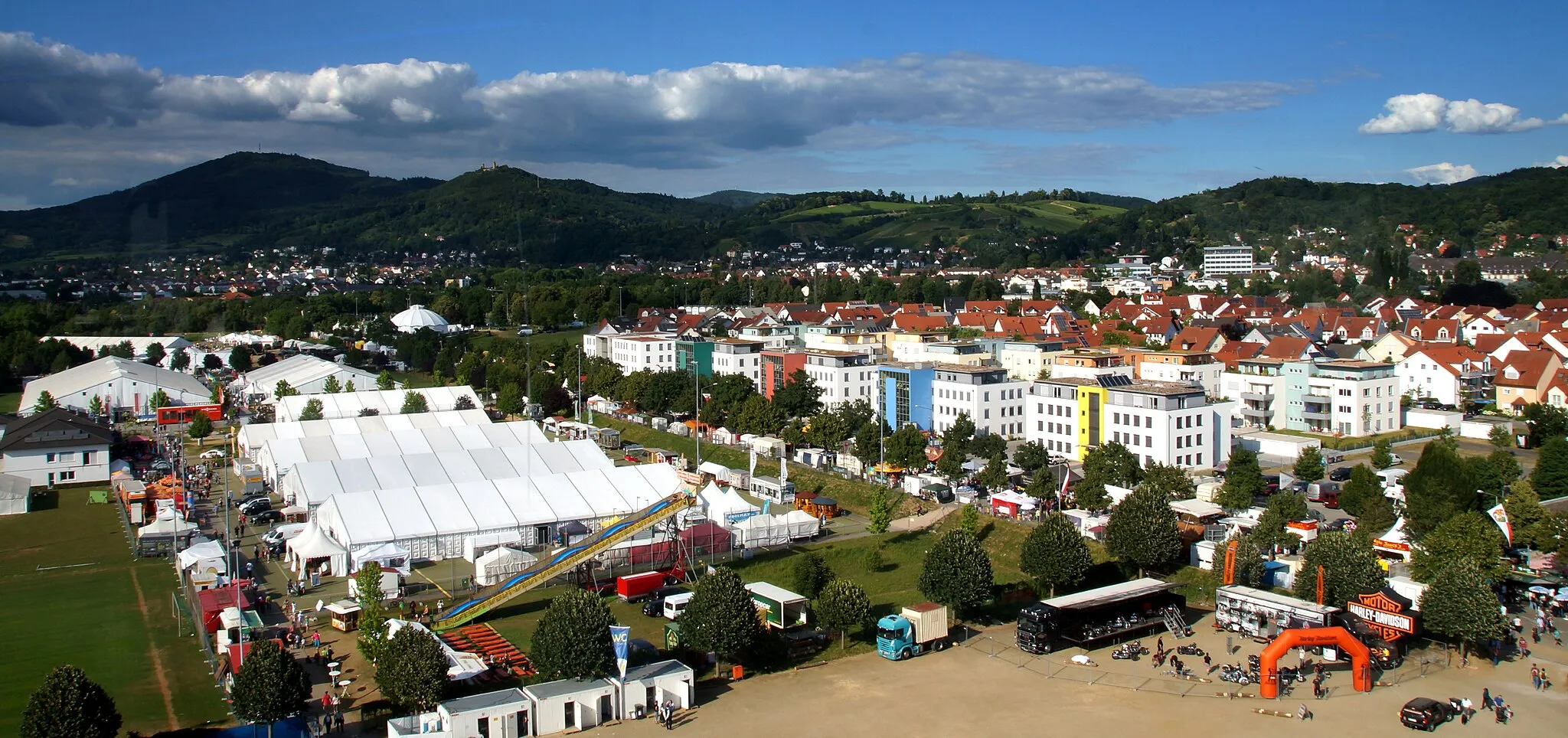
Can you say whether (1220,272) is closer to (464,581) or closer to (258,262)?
(464,581)

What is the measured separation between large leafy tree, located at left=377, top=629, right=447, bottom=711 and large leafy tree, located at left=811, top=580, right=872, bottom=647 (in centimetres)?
390

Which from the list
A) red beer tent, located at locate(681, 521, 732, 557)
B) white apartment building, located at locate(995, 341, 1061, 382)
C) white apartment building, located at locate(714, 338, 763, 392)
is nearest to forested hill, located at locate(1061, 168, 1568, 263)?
white apartment building, located at locate(995, 341, 1061, 382)

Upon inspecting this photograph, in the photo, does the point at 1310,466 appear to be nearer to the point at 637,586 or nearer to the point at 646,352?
the point at 637,586

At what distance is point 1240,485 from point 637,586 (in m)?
8.80

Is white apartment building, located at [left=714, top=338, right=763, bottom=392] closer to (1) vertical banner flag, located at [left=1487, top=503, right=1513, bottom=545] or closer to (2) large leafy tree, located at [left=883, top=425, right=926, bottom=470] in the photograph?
(2) large leafy tree, located at [left=883, top=425, right=926, bottom=470]

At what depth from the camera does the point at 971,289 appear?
55.9 m

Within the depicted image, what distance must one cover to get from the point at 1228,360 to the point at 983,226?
6987cm

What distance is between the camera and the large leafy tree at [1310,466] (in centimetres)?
1838

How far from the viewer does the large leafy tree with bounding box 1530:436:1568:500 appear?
17078 mm

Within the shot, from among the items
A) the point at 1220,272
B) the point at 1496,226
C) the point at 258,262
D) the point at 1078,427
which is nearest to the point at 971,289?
the point at 1220,272

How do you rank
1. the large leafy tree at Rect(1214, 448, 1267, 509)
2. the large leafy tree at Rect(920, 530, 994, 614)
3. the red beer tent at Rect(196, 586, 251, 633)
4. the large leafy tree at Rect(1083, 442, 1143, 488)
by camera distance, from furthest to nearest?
1. the large leafy tree at Rect(1083, 442, 1143, 488)
2. the large leafy tree at Rect(1214, 448, 1267, 509)
3. the large leafy tree at Rect(920, 530, 994, 614)
4. the red beer tent at Rect(196, 586, 251, 633)

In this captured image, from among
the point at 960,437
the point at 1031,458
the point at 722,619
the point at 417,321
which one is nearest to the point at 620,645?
the point at 722,619

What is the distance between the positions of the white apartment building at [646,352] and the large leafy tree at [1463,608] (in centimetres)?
2470

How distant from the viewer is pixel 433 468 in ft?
62.7
